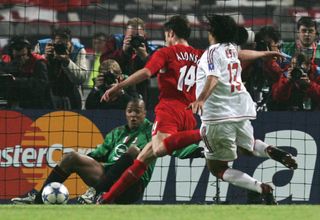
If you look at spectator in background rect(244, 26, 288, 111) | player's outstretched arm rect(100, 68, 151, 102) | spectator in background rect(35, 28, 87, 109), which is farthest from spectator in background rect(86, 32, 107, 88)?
player's outstretched arm rect(100, 68, 151, 102)

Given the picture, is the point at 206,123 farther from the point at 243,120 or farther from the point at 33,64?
the point at 33,64

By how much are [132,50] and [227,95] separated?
3.59 m

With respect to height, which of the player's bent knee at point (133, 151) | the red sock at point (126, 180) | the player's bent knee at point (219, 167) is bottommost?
the red sock at point (126, 180)

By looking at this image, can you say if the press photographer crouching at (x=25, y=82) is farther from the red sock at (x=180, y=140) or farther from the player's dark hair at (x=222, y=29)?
the player's dark hair at (x=222, y=29)

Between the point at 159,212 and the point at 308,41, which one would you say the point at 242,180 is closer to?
the point at 159,212

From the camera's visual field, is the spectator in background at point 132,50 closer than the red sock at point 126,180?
No

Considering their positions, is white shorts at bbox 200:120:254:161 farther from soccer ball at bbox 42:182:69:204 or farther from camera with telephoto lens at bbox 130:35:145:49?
camera with telephoto lens at bbox 130:35:145:49

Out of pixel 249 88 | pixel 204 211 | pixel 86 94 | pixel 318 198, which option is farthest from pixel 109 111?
pixel 204 211

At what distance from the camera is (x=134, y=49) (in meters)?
15.3

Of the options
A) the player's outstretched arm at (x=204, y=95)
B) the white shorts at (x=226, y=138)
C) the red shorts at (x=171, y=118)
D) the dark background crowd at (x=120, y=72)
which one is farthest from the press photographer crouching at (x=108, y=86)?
the player's outstretched arm at (x=204, y=95)

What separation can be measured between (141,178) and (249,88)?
87.5 inches

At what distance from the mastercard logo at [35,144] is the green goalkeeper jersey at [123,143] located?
0.87m

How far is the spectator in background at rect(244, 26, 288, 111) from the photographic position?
15.1 m

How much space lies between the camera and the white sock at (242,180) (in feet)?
38.8
